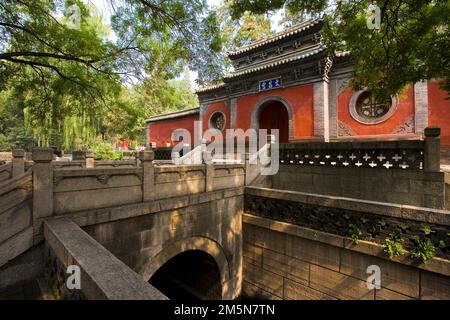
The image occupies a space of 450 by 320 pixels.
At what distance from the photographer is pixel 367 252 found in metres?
4.12

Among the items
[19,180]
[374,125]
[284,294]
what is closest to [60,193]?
[19,180]

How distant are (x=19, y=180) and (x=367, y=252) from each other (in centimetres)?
558

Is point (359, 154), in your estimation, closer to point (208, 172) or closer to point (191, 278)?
point (208, 172)

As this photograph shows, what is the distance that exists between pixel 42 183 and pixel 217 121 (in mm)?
12766

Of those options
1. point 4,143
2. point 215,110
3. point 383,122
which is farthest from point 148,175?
point 4,143

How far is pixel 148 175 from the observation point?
424cm

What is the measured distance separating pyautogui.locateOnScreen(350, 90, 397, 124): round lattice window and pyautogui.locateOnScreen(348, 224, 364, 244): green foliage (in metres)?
6.74

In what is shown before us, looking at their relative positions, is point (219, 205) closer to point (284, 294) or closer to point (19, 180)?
point (284, 294)

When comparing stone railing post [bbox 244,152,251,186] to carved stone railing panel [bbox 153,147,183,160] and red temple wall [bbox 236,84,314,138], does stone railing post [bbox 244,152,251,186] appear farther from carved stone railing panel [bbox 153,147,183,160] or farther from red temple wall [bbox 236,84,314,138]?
carved stone railing panel [bbox 153,147,183,160]

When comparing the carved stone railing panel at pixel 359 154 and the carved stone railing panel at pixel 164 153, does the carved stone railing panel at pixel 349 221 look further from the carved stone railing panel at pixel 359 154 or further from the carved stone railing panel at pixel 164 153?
the carved stone railing panel at pixel 164 153

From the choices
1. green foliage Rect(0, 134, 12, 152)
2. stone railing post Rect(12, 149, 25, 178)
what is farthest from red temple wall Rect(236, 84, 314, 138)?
green foliage Rect(0, 134, 12, 152)

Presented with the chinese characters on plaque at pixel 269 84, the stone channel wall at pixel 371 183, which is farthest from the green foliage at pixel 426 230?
the chinese characters on plaque at pixel 269 84

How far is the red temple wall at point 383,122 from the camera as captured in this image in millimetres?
8672

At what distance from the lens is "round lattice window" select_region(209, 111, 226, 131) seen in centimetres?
1491
